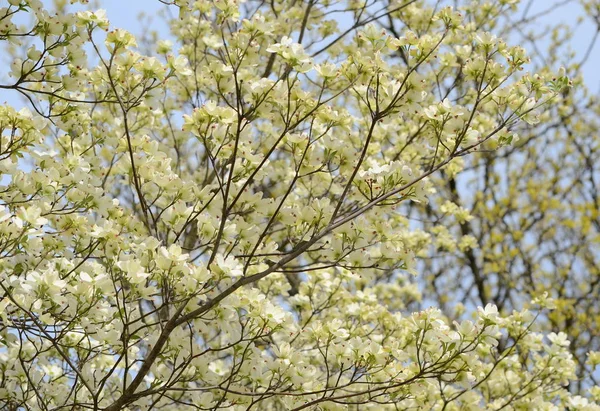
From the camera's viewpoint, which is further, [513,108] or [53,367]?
[53,367]

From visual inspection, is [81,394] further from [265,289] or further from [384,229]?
[384,229]

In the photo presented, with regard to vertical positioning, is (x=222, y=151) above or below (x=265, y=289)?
below

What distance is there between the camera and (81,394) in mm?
2910

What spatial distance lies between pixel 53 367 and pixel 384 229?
2.08 metres

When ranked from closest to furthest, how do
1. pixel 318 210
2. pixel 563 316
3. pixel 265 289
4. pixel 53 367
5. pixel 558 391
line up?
pixel 318 210
pixel 53 367
pixel 558 391
pixel 265 289
pixel 563 316

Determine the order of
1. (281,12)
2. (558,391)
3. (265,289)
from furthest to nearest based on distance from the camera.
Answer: (281,12) < (265,289) < (558,391)

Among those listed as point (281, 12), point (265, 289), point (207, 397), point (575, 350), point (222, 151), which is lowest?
point (207, 397)

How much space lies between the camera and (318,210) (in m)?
2.40

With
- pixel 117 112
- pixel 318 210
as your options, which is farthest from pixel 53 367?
pixel 318 210

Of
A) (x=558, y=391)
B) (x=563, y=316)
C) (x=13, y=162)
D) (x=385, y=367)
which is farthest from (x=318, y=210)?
(x=563, y=316)

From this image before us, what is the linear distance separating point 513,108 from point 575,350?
195 inches

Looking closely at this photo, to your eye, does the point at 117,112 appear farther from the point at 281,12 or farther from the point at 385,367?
the point at 385,367

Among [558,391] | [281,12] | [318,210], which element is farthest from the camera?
[281,12]

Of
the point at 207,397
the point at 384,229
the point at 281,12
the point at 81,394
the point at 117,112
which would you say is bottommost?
the point at 207,397
